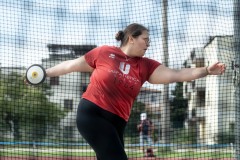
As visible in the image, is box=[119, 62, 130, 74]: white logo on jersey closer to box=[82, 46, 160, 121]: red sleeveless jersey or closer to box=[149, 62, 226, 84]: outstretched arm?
box=[82, 46, 160, 121]: red sleeveless jersey

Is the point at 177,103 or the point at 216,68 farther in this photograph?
the point at 177,103

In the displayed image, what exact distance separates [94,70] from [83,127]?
0.40 meters

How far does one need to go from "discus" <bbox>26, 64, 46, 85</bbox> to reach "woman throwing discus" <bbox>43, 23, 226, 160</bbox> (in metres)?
0.13

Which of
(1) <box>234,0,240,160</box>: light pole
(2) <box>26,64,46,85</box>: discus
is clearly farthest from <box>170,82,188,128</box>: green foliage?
(2) <box>26,64,46,85</box>: discus

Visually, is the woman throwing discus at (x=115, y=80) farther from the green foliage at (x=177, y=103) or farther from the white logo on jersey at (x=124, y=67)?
the green foliage at (x=177, y=103)

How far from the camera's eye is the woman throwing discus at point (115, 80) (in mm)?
2574

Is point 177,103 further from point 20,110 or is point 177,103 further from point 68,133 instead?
point 68,133

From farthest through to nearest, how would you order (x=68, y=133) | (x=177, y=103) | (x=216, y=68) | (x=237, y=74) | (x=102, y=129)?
(x=177, y=103)
(x=68, y=133)
(x=237, y=74)
(x=216, y=68)
(x=102, y=129)

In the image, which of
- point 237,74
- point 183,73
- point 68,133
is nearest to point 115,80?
point 183,73

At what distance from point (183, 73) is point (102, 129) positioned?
624mm

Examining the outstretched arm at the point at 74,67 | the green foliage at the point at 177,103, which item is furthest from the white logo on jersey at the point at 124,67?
the green foliage at the point at 177,103

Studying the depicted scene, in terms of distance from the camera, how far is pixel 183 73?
2803mm

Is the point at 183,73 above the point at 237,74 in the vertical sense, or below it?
above

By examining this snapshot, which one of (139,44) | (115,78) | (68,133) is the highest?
(139,44)
